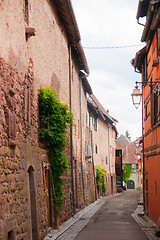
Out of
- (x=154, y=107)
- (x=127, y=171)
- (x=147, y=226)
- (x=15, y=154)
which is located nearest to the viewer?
(x=15, y=154)

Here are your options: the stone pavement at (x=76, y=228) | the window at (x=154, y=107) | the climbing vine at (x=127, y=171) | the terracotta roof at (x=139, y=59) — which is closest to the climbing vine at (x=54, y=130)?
the stone pavement at (x=76, y=228)

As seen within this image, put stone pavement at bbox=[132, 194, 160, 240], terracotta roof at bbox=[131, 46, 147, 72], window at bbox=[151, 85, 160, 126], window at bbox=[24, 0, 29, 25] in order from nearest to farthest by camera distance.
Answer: window at bbox=[24, 0, 29, 25]
stone pavement at bbox=[132, 194, 160, 240]
window at bbox=[151, 85, 160, 126]
terracotta roof at bbox=[131, 46, 147, 72]

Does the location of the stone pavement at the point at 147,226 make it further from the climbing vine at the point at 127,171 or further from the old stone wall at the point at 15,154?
the climbing vine at the point at 127,171

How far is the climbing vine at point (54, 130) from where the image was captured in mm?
11242

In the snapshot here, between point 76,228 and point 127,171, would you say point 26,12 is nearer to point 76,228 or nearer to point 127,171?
point 76,228

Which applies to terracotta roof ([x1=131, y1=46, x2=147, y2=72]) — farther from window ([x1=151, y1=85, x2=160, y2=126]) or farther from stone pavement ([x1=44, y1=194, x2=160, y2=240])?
stone pavement ([x1=44, y1=194, x2=160, y2=240])

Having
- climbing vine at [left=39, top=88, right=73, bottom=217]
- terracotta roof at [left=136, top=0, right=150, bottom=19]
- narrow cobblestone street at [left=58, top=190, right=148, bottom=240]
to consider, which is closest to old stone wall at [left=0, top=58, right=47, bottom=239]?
climbing vine at [left=39, top=88, right=73, bottom=217]

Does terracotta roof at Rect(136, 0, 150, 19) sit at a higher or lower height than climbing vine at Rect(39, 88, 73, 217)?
higher

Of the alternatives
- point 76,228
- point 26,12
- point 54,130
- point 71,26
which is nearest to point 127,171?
point 71,26

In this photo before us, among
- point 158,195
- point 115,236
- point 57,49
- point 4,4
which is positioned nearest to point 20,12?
point 4,4

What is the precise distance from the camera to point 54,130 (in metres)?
11.7

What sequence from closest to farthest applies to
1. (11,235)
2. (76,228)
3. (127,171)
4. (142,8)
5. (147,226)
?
(11,235), (76,228), (147,226), (142,8), (127,171)

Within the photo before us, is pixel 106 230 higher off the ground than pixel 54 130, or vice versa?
pixel 54 130

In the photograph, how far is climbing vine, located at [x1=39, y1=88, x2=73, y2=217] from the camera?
443 inches
